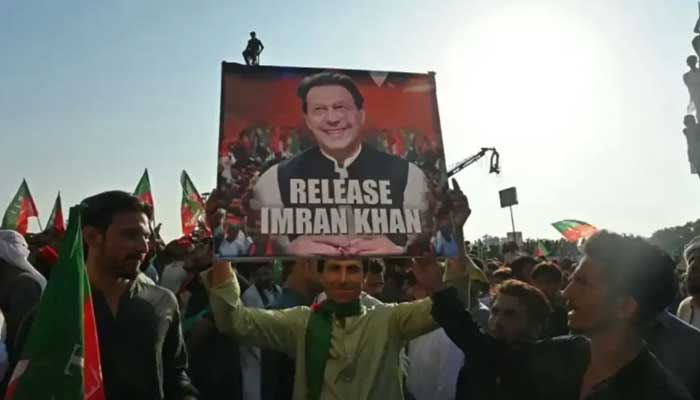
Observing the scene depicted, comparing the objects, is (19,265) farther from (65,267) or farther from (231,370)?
(65,267)

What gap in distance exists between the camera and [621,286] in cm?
255

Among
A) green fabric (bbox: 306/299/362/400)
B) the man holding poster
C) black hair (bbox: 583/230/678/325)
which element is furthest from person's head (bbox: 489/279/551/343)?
black hair (bbox: 583/230/678/325)

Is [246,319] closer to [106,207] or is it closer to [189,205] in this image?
[106,207]

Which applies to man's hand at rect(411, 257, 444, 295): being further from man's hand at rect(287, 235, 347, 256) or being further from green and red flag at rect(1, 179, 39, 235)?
green and red flag at rect(1, 179, 39, 235)

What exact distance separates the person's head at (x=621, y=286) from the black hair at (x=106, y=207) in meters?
2.05

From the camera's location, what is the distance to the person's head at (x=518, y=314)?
3775mm

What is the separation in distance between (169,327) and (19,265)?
82.8 inches

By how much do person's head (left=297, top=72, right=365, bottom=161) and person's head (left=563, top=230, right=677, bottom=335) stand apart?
1.50 meters

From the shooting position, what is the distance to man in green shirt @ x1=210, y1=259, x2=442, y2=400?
3438mm

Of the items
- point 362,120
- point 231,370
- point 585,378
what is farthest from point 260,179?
point 231,370

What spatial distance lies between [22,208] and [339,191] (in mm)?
13559

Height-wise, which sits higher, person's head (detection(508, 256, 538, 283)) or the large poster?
the large poster

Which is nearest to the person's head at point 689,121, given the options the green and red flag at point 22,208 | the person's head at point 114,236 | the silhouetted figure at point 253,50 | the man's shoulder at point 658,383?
the silhouetted figure at point 253,50

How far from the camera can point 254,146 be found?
3518mm
